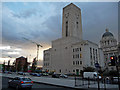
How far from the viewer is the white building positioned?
68.6 meters

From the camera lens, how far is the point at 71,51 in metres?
74.1

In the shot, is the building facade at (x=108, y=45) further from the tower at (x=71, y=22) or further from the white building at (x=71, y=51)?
the tower at (x=71, y=22)

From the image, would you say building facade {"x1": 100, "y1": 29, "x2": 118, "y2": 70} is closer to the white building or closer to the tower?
the white building

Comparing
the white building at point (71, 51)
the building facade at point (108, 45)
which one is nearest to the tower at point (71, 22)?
the white building at point (71, 51)

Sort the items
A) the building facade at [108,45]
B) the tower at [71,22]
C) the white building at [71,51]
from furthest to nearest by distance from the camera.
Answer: the building facade at [108,45] → the tower at [71,22] → the white building at [71,51]

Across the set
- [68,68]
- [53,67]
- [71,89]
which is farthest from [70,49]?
[71,89]

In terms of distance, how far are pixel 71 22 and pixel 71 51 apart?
920 inches

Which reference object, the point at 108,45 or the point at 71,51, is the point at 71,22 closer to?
the point at 71,51

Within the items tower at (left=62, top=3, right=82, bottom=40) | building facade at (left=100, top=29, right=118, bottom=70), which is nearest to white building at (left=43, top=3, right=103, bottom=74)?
tower at (left=62, top=3, right=82, bottom=40)

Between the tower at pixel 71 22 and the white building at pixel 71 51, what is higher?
the tower at pixel 71 22

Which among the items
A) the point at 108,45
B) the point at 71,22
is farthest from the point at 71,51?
the point at 108,45

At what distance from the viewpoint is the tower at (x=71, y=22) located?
8431 cm

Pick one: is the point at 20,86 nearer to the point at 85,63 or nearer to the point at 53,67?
the point at 85,63

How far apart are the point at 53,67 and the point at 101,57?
118 ft
